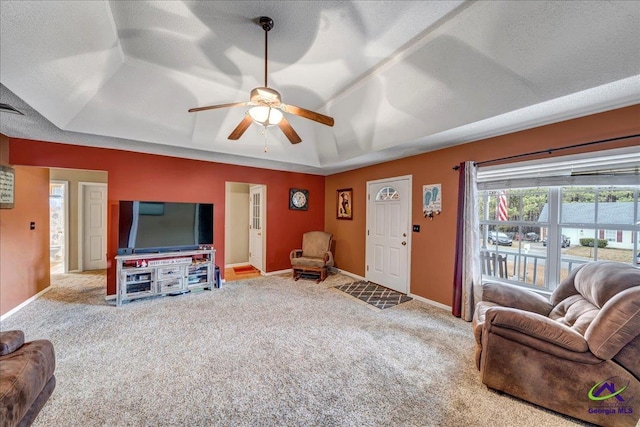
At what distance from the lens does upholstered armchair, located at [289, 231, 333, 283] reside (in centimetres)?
475

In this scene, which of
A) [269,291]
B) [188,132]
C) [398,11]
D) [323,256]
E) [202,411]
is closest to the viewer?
[202,411]

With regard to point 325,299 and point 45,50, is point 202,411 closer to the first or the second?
point 325,299

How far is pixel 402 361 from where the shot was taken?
2232 millimetres

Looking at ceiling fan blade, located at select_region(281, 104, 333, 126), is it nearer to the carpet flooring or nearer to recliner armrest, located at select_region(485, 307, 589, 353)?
recliner armrest, located at select_region(485, 307, 589, 353)

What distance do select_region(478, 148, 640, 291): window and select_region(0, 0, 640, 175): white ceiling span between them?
673 millimetres

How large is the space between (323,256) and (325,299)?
1353mm

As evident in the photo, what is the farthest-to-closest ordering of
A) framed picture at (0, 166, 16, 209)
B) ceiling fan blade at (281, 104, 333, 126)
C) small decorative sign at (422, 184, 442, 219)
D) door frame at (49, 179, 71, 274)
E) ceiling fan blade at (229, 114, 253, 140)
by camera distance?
door frame at (49, 179, 71, 274), small decorative sign at (422, 184, 442, 219), framed picture at (0, 166, 16, 209), ceiling fan blade at (229, 114, 253, 140), ceiling fan blade at (281, 104, 333, 126)

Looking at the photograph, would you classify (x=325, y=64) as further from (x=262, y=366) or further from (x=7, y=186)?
(x=7, y=186)

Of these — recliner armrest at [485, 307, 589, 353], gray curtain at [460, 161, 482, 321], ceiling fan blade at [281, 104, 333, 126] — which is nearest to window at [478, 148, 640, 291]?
gray curtain at [460, 161, 482, 321]

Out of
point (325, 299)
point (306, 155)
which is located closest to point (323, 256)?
point (325, 299)

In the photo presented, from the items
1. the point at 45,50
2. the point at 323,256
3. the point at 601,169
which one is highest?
the point at 45,50

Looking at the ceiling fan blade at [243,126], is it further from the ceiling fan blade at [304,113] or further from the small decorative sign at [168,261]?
the small decorative sign at [168,261]

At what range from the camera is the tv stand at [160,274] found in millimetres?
3434

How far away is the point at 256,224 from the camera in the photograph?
5715 millimetres
